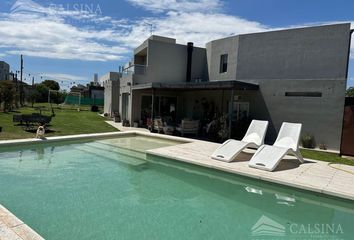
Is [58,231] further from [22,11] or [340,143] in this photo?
[22,11]

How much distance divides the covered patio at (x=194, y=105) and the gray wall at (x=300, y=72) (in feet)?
3.87

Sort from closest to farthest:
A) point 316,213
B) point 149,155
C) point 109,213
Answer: point 109,213, point 316,213, point 149,155

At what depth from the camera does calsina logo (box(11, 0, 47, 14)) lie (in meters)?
14.2

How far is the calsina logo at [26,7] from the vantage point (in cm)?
1423

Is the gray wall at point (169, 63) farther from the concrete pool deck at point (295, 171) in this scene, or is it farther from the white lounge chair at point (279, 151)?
the white lounge chair at point (279, 151)

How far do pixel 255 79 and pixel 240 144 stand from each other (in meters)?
6.87

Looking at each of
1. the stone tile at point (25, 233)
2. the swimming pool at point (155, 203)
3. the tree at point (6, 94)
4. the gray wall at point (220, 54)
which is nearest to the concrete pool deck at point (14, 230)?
the stone tile at point (25, 233)

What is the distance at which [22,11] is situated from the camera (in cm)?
1476

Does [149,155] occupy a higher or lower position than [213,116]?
lower

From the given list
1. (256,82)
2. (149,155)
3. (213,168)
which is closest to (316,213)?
(213,168)

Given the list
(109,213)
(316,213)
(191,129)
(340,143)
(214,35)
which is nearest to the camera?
(109,213)

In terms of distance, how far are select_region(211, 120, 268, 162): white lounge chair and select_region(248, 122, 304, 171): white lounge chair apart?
598 mm

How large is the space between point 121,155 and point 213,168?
402cm

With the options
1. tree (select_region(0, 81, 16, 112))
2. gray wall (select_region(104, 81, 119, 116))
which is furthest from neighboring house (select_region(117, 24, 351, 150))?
tree (select_region(0, 81, 16, 112))
